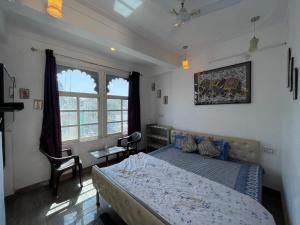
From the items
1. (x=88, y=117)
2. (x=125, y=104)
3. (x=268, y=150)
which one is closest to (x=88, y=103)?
(x=88, y=117)

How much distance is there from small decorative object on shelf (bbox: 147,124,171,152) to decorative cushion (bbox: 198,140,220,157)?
122cm

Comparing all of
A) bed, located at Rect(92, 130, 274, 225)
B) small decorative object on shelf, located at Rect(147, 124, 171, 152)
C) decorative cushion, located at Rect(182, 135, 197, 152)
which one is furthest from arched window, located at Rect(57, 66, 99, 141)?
decorative cushion, located at Rect(182, 135, 197, 152)

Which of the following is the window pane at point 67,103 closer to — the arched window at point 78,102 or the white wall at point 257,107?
the arched window at point 78,102

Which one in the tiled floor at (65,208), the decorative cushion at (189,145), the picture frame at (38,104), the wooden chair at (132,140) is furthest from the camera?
the wooden chair at (132,140)

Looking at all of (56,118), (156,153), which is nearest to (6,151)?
(56,118)

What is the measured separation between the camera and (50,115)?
8.65 feet

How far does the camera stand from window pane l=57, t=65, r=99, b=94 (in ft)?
9.60

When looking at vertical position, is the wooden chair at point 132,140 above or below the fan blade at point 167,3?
below

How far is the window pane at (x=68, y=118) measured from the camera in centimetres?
295

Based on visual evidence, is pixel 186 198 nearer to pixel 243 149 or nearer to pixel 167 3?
pixel 243 149

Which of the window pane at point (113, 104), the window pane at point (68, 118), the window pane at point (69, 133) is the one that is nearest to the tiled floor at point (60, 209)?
the window pane at point (69, 133)

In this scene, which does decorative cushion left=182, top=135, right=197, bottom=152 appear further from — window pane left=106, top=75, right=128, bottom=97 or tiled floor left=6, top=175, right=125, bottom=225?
window pane left=106, top=75, right=128, bottom=97

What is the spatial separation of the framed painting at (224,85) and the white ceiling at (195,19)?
0.65 m

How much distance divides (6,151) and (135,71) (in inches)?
128
